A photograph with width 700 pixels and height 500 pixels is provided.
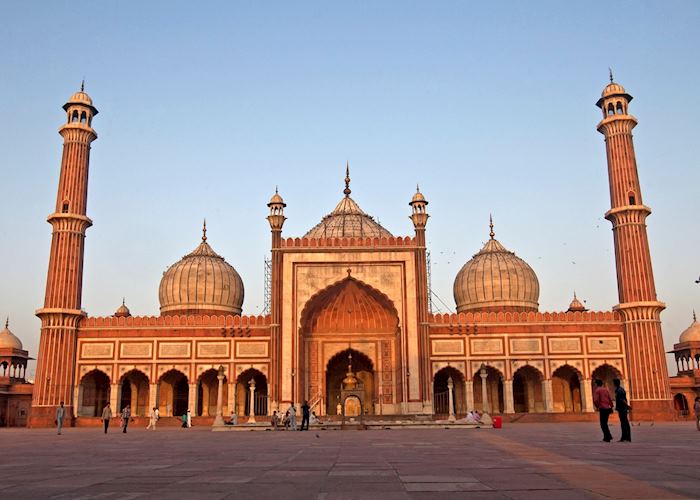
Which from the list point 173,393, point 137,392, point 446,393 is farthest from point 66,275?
point 446,393

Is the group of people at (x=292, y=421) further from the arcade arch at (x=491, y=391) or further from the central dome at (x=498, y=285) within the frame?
the central dome at (x=498, y=285)

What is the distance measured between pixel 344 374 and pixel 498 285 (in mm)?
10246

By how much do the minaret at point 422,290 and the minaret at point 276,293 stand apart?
6406 mm

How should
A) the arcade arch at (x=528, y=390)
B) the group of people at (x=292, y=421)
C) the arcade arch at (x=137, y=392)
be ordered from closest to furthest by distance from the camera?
the group of people at (x=292, y=421)
the arcade arch at (x=528, y=390)
the arcade arch at (x=137, y=392)

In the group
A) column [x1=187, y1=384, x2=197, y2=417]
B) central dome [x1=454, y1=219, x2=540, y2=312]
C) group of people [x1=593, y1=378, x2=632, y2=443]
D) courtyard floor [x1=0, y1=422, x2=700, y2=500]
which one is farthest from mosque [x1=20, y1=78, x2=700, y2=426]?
courtyard floor [x1=0, y1=422, x2=700, y2=500]

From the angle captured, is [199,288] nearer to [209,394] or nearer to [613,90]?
[209,394]

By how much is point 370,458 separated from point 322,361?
1001 inches

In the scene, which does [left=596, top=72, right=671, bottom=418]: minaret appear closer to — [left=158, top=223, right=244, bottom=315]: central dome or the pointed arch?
the pointed arch

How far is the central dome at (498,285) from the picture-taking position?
127 ft

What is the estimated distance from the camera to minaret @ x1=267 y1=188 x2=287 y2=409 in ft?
103

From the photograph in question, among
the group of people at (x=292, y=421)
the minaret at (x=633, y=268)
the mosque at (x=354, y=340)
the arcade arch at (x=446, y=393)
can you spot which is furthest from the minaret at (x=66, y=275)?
the minaret at (x=633, y=268)

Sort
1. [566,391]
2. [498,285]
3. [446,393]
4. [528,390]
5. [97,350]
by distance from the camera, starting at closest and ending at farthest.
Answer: [97,350]
[528,390]
[446,393]
[566,391]
[498,285]

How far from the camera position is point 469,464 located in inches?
293

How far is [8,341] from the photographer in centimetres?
3972
